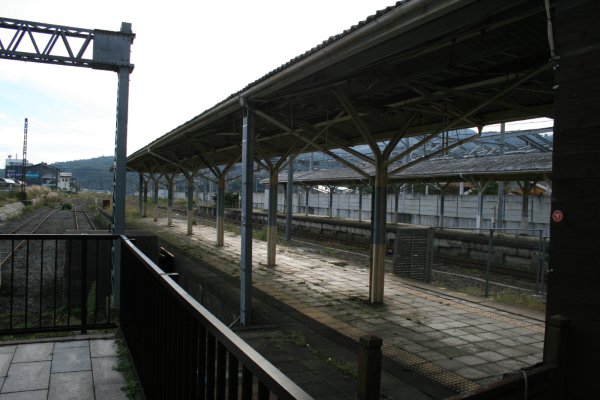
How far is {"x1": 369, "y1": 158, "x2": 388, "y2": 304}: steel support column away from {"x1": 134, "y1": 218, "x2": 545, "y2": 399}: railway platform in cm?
41

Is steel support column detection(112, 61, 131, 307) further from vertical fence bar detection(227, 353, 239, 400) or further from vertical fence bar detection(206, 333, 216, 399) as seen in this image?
vertical fence bar detection(227, 353, 239, 400)

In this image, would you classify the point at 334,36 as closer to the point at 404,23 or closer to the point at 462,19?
the point at 404,23

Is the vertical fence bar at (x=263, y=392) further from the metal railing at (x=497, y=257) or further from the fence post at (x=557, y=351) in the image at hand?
the metal railing at (x=497, y=257)

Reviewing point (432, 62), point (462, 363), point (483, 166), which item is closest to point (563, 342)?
point (462, 363)

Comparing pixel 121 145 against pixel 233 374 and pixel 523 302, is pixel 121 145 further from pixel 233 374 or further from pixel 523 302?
pixel 523 302

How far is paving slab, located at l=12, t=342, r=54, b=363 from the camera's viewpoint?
3.90m

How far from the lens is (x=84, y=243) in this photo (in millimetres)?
4570

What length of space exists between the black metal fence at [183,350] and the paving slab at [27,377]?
0.66 meters

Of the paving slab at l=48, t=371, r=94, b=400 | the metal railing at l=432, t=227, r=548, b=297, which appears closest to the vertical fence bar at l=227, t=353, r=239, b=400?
the paving slab at l=48, t=371, r=94, b=400

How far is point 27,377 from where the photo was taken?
354 cm

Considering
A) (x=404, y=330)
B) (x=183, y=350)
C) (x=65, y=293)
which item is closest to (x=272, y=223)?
(x=65, y=293)

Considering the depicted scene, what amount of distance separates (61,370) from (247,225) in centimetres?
355

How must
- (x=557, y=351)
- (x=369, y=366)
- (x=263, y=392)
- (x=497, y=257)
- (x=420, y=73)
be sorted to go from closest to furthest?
(x=263, y=392) < (x=557, y=351) < (x=369, y=366) < (x=420, y=73) < (x=497, y=257)

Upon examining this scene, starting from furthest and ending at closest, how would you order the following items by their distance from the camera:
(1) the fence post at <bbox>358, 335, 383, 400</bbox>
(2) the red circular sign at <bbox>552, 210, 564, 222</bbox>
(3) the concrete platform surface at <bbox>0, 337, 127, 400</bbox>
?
(3) the concrete platform surface at <bbox>0, 337, 127, 400</bbox>
(1) the fence post at <bbox>358, 335, 383, 400</bbox>
(2) the red circular sign at <bbox>552, 210, 564, 222</bbox>
